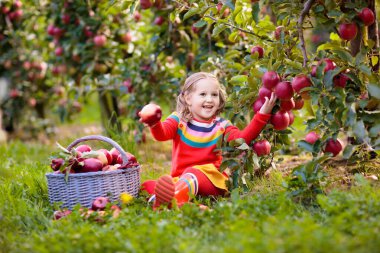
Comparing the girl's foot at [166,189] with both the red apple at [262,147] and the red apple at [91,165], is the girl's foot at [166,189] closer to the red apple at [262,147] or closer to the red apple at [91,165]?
the red apple at [91,165]

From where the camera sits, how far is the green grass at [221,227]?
1638 mm

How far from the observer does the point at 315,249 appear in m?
1.56

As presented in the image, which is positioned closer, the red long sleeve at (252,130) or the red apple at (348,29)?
the red apple at (348,29)

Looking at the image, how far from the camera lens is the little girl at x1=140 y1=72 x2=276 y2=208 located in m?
2.84

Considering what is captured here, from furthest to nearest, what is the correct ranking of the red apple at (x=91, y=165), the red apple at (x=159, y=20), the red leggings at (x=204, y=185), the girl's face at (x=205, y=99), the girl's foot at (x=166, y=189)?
the red apple at (x=159, y=20), the girl's face at (x=205, y=99), the red leggings at (x=204, y=185), the red apple at (x=91, y=165), the girl's foot at (x=166, y=189)

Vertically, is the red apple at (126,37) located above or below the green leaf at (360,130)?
above

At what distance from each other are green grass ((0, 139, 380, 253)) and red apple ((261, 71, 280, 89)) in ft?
1.67

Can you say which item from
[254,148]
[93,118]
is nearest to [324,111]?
[254,148]

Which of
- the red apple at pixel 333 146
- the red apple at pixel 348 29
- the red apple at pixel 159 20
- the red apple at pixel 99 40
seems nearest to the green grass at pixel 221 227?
the red apple at pixel 333 146

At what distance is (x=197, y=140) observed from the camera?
2977 mm

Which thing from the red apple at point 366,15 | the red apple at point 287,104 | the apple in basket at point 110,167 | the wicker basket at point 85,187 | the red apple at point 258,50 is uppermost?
the red apple at point 366,15

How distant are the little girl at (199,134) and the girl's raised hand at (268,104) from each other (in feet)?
0.43

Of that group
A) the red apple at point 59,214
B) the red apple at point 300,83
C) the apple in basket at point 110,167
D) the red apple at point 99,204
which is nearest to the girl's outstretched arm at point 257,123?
the red apple at point 300,83

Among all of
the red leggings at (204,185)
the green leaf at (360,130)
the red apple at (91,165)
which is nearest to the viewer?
the green leaf at (360,130)
